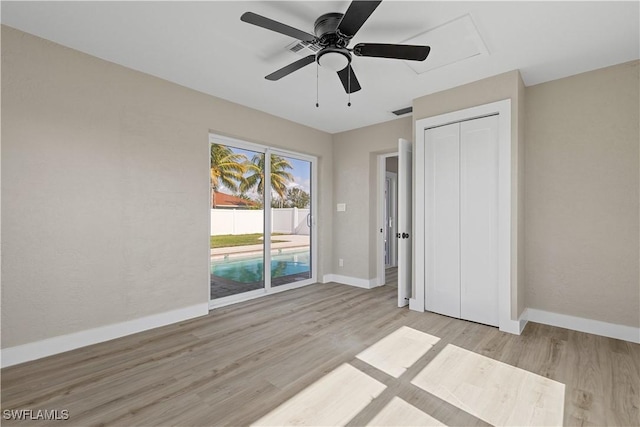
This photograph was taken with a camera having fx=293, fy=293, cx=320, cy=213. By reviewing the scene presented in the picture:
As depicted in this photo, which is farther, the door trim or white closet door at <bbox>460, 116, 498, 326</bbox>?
the door trim

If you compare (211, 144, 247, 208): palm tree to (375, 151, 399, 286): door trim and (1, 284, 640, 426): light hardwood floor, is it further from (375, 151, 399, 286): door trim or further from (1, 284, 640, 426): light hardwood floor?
(375, 151, 399, 286): door trim

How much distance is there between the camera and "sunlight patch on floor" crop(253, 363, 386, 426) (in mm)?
1778

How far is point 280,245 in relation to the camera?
4.74 metres

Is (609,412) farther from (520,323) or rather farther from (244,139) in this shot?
(244,139)

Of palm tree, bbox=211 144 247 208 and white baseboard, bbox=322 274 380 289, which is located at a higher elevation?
palm tree, bbox=211 144 247 208

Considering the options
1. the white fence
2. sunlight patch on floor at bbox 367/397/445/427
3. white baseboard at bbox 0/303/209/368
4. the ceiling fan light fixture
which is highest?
the ceiling fan light fixture

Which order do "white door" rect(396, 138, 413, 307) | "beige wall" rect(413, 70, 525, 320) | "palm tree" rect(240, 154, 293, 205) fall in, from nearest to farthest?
"beige wall" rect(413, 70, 525, 320) < "white door" rect(396, 138, 413, 307) < "palm tree" rect(240, 154, 293, 205)

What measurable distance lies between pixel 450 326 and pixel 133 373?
3077 mm

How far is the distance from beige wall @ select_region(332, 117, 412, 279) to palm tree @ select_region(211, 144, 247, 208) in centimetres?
191

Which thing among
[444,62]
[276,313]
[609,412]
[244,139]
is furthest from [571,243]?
[244,139]

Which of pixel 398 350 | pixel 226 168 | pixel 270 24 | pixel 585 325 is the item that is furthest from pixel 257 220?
pixel 585 325

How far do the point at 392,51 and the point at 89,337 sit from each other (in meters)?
3.67

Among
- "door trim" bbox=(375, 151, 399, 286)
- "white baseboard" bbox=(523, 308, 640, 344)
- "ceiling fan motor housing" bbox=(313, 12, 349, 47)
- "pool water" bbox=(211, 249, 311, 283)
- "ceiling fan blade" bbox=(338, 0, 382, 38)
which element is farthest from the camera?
"door trim" bbox=(375, 151, 399, 286)

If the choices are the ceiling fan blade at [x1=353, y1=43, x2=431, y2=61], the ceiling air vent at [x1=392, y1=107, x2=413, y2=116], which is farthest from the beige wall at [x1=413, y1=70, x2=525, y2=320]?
the ceiling fan blade at [x1=353, y1=43, x2=431, y2=61]
